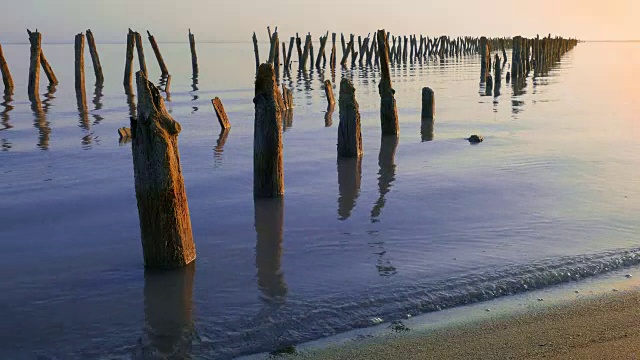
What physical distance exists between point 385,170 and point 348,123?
0.88 metres

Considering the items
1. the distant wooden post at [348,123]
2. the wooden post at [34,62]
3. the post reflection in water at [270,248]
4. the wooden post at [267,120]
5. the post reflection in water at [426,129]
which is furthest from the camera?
the wooden post at [34,62]

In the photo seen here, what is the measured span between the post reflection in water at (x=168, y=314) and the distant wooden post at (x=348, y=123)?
15.4ft

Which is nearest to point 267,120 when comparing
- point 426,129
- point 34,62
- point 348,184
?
point 348,184

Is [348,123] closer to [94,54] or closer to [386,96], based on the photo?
[386,96]

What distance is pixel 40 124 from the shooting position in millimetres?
15633

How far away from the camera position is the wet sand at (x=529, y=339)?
3.72 meters

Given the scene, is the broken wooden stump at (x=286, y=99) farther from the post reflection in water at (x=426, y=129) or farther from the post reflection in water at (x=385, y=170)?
the post reflection in water at (x=385, y=170)

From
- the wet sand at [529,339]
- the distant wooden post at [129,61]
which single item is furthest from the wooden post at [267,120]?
the distant wooden post at [129,61]

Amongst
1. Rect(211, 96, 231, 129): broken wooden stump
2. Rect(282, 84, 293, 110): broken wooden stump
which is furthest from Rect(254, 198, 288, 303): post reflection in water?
Rect(282, 84, 293, 110): broken wooden stump

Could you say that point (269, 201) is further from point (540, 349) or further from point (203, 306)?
point (540, 349)

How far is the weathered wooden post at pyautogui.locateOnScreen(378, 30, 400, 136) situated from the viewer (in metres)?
11.7

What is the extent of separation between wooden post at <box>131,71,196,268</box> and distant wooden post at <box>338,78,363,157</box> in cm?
466

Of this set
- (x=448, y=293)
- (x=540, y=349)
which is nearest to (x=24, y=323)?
(x=448, y=293)

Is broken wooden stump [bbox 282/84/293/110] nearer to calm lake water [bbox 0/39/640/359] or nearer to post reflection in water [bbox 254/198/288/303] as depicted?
calm lake water [bbox 0/39/640/359]
